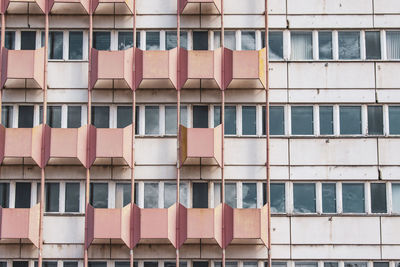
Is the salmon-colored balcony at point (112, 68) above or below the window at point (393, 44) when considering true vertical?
below

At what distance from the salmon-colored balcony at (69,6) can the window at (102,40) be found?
1.31 m

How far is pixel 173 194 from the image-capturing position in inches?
1624

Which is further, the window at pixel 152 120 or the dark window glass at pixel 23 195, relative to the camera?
the window at pixel 152 120

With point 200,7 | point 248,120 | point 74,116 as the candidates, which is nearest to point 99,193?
point 74,116

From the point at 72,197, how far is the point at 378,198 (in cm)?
1462

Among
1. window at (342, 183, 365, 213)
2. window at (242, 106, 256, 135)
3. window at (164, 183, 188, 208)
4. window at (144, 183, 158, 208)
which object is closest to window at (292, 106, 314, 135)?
window at (242, 106, 256, 135)

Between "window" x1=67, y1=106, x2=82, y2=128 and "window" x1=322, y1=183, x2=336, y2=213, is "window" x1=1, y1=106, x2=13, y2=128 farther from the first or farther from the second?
"window" x1=322, y1=183, x2=336, y2=213

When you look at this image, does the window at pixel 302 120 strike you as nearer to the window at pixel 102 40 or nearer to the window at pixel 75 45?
the window at pixel 102 40

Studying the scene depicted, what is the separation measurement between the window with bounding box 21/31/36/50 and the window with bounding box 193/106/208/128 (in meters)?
8.68

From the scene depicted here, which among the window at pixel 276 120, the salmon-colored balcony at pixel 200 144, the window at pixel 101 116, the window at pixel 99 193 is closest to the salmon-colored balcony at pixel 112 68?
the window at pixel 101 116

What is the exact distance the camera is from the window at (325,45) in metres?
42.7

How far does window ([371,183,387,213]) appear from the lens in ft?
135

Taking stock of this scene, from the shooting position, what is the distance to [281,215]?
134ft

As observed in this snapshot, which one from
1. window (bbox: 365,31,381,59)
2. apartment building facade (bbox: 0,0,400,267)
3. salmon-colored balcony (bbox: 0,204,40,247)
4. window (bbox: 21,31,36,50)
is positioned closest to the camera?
salmon-colored balcony (bbox: 0,204,40,247)
